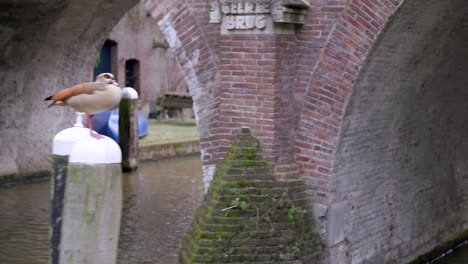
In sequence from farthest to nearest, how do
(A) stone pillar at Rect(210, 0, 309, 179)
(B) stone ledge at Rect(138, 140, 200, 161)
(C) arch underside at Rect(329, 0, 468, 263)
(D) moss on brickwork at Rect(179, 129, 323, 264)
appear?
(B) stone ledge at Rect(138, 140, 200, 161) < (C) arch underside at Rect(329, 0, 468, 263) < (A) stone pillar at Rect(210, 0, 309, 179) < (D) moss on brickwork at Rect(179, 129, 323, 264)

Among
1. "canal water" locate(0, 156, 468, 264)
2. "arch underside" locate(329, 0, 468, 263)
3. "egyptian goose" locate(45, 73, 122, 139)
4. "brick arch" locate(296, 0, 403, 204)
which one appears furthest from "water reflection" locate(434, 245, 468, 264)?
"egyptian goose" locate(45, 73, 122, 139)

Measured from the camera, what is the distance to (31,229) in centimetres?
1053

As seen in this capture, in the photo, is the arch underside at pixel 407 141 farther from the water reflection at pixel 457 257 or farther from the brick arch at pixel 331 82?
the water reflection at pixel 457 257

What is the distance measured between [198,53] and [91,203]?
143 inches

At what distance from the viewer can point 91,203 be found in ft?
14.6

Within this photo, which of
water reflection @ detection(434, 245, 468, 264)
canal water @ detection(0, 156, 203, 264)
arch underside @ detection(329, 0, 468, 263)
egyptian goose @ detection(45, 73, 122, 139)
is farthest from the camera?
water reflection @ detection(434, 245, 468, 264)

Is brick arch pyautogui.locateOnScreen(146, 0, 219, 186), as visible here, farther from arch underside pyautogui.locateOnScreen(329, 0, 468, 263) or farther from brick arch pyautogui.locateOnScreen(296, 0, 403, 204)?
arch underside pyautogui.locateOnScreen(329, 0, 468, 263)

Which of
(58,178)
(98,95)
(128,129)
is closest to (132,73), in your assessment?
(128,129)

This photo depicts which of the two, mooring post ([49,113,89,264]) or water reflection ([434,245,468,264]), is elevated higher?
mooring post ([49,113,89,264])

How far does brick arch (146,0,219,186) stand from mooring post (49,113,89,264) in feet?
10.4

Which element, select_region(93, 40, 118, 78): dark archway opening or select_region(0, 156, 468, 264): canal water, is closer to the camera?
select_region(0, 156, 468, 264): canal water

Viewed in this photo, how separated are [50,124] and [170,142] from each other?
331 centimetres

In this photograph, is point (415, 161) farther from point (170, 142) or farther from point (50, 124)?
point (170, 142)

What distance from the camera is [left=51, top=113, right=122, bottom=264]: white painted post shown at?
14.6 ft
